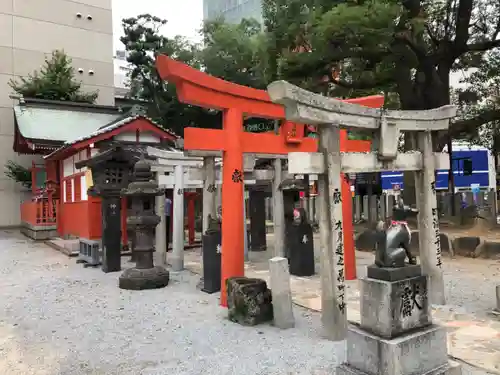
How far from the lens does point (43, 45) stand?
24.1 meters

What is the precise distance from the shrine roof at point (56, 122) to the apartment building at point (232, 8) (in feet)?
55.2

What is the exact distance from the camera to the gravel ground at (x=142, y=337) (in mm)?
4492

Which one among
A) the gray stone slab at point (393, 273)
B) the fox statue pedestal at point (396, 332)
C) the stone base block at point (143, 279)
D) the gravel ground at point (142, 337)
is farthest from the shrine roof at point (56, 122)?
the fox statue pedestal at point (396, 332)

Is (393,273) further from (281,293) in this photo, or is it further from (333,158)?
(281,293)

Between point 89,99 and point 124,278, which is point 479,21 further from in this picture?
point 89,99

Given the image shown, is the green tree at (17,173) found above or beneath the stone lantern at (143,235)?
above

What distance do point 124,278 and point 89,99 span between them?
1782cm

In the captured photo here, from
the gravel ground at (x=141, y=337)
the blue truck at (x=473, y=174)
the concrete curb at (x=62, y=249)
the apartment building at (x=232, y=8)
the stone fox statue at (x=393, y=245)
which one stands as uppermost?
the apartment building at (x=232, y=8)

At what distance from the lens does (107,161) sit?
405 inches

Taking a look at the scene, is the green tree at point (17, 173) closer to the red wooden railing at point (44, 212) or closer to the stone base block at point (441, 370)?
the red wooden railing at point (44, 212)

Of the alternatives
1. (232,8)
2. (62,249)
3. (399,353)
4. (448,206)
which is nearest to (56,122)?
(62,249)

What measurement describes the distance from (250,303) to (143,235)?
3.77 meters

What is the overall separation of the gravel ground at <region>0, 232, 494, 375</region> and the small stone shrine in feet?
0.55

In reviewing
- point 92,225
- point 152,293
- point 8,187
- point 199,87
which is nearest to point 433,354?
point 199,87
